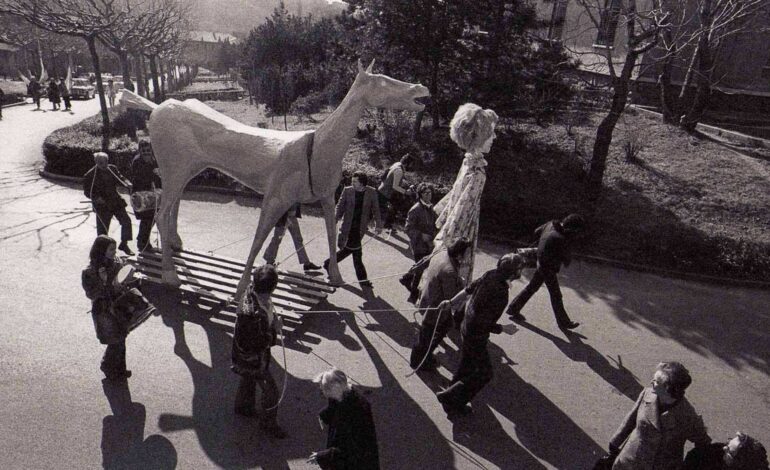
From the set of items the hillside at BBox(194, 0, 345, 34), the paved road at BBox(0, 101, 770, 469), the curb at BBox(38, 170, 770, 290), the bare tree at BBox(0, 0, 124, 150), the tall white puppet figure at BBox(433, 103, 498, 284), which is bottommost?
the paved road at BBox(0, 101, 770, 469)

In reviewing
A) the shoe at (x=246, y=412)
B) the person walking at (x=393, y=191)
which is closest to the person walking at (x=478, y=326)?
the shoe at (x=246, y=412)

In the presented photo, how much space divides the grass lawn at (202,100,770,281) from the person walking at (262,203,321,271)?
4.23 metres

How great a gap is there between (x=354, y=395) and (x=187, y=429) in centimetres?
237

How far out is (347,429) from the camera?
3307 mm

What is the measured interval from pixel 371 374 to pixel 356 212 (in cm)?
264

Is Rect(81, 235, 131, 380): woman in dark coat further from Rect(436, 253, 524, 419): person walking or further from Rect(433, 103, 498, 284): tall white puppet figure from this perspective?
Rect(433, 103, 498, 284): tall white puppet figure

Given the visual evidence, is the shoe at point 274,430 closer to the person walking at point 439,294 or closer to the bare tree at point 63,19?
the person walking at point 439,294

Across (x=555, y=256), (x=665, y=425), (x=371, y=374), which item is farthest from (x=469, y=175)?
(x=665, y=425)

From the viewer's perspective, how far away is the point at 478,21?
13.6 metres

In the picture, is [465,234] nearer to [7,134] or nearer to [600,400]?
[600,400]

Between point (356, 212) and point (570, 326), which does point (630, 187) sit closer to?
point (570, 326)

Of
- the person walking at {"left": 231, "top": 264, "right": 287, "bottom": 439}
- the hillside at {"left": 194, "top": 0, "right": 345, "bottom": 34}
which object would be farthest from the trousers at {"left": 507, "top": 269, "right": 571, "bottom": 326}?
the hillside at {"left": 194, "top": 0, "right": 345, "bottom": 34}

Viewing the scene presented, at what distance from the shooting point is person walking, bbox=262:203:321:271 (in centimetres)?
758

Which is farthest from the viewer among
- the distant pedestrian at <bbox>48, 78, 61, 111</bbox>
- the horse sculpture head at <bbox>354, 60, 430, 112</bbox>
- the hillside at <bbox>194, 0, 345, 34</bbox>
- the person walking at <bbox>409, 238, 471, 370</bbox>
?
the hillside at <bbox>194, 0, 345, 34</bbox>
